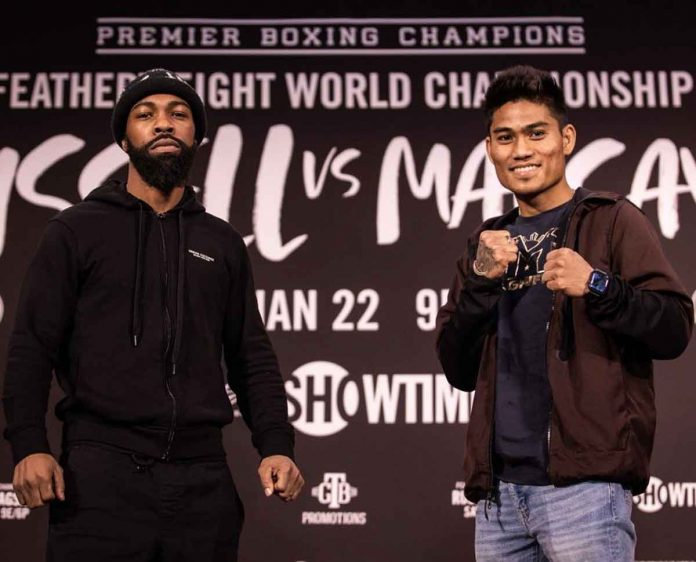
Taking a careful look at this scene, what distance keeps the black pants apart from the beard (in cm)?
63

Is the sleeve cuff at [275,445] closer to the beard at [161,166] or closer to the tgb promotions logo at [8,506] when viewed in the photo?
the beard at [161,166]

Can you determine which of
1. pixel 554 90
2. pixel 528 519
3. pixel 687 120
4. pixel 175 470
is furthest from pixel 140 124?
pixel 687 120

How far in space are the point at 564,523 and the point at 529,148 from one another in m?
0.80

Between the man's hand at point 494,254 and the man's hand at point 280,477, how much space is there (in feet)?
1.98

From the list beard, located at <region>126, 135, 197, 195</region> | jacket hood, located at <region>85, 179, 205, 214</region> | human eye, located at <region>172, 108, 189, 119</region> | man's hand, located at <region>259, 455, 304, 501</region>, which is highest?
human eye, located at <region>172, 108, 189, 119</region>

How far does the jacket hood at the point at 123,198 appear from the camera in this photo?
84.8 inches

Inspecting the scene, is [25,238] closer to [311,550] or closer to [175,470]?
[311,550]

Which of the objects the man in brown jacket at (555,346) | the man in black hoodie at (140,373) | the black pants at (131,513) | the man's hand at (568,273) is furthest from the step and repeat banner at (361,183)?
the man's hand at (568,273)

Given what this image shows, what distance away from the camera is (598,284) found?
5.80ft

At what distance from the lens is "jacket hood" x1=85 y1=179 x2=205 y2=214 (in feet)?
7.07

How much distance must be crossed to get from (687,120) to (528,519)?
7.71 feet

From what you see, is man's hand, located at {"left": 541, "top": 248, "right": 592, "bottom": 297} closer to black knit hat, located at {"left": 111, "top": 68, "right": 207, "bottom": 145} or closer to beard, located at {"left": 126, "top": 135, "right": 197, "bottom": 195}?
beard, located at {"left": 126, "top": 135, "right": 197, "bottom": 195}

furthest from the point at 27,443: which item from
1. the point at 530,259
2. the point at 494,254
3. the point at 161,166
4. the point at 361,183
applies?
the point at 361,183

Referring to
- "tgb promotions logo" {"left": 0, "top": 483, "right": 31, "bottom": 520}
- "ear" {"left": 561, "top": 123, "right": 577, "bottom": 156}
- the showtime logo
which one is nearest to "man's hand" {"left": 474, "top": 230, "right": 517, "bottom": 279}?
"ear" {"left": 561, "top": 123, "right": 577, "bottom": 156}
